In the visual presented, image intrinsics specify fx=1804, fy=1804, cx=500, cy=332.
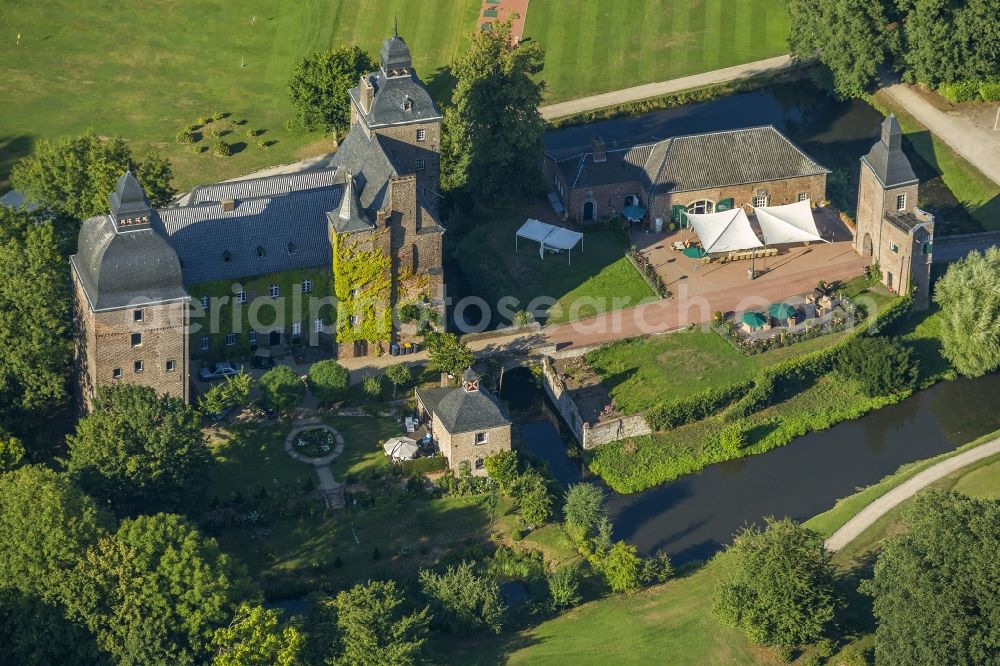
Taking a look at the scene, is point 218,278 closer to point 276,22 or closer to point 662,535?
point 662,535

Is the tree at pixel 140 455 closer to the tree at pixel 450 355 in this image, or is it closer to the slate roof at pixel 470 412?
the slate roof at pixel 470 412

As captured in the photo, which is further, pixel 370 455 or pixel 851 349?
pixel 851 349

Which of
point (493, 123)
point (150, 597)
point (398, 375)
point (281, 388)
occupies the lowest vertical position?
point (150, 597)

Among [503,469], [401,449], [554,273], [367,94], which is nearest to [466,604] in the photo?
[503,469]

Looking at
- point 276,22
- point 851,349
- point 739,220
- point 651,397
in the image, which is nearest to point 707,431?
point 651,397

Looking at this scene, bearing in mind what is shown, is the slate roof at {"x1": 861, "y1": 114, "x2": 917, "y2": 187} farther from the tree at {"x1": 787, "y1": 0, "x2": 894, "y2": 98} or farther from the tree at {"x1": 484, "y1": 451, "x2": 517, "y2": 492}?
the tree at {"x1": 484, "y1": 451, "x2": 517, "y2": 492}

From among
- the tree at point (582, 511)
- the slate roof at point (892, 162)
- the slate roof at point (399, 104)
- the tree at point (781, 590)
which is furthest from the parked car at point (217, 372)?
the slate roof at point (892, 162)

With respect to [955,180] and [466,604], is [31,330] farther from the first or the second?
[955,180]
